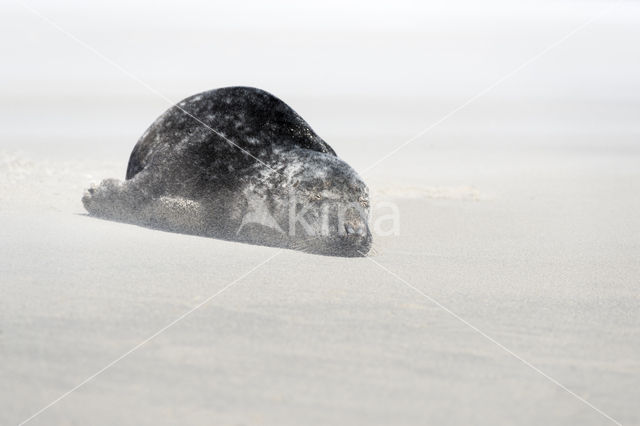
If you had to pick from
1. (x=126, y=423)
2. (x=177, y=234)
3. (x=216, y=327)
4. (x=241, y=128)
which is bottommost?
(x=126, y=423)

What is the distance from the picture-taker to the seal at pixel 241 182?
6719mm

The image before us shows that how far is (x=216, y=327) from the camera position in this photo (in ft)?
13.9

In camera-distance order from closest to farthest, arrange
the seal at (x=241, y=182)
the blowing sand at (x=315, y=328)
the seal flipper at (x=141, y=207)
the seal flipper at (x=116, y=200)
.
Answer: the blowing sand at (x=315, y=328) < the seal at (x=241, y=182) < the seal flipper at (x=141, y=207) < the seal flipper at (x=116, y=200)

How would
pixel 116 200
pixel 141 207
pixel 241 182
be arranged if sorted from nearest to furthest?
pixel 241 182 < pixel 141 207 < pixel 116 200

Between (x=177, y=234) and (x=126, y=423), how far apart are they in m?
4.15

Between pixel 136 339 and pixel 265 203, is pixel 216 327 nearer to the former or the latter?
pixel 136 339

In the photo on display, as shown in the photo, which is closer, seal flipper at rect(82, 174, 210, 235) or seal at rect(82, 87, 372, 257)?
seal at rect(82, 87, 372, 257)

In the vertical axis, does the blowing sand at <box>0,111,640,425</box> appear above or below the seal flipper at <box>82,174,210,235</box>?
below

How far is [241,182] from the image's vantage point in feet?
23.7

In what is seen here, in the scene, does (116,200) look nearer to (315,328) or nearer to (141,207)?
(141,207)

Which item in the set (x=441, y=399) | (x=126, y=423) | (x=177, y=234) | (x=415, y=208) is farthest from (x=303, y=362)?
Result: (x=415, y=208)

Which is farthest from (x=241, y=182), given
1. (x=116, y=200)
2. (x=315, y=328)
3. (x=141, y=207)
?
(x=315, y=328)

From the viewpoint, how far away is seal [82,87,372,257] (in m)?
6.72

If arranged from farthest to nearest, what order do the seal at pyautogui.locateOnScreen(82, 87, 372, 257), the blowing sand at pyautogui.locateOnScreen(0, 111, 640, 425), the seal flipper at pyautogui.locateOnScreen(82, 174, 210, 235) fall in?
the seal flipper at pyautogui.locateOnScreen(82, 174, 210, 235), the seal at pyautogui.locateOnScreen(82, 87, 372, 257), the blowing sand at pyautogui.locateOnScreen(0, 111, 640, 425)
